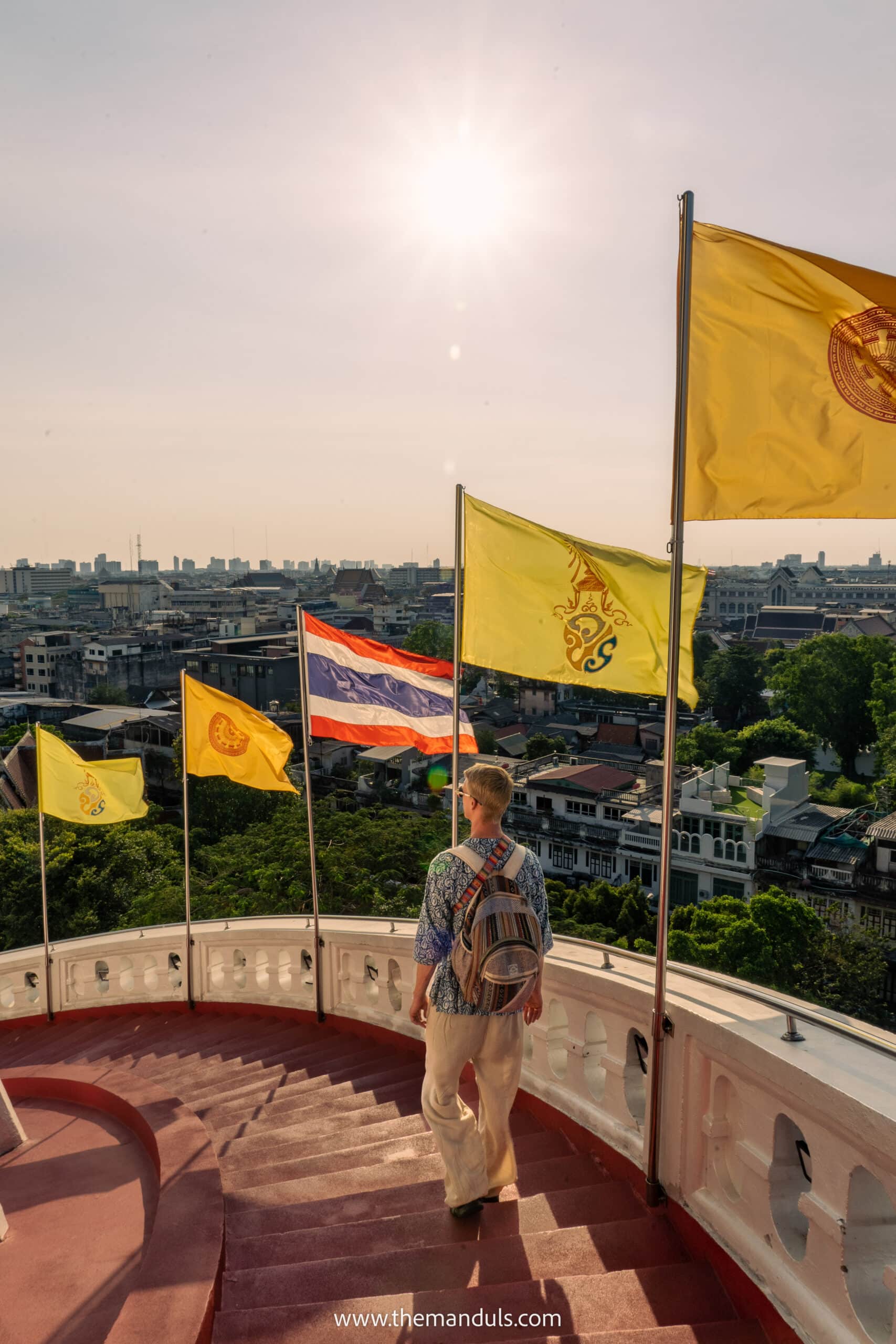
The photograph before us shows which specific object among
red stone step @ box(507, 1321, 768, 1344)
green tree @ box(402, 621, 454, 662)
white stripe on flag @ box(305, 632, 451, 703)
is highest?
white stripe on flag @ box(305, 632, 451, 703)

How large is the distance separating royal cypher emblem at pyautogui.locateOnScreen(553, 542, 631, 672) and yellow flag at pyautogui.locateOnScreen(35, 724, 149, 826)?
4.52 meters

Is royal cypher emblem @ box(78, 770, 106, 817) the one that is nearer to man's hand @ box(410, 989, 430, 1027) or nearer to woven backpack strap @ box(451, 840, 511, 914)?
man's hand @ box(410, 989, 430, 1027)

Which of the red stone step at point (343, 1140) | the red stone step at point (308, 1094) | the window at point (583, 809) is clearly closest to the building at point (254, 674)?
the window at point (583, 809)

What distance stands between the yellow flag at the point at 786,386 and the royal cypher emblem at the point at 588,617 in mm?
1347

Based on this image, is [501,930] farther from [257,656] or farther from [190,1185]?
[257,656]

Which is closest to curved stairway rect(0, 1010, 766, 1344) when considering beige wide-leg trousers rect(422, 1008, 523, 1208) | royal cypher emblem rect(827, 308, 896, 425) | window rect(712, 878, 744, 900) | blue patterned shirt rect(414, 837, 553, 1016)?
beige wide-leg trousers rect(422, 1008, 523, 1208)

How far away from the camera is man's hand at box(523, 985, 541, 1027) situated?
3072 millimetres

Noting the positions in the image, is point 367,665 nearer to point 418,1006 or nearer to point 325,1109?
point 325,1109

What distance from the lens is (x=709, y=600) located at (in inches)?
5010

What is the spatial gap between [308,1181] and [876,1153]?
7.66 feet

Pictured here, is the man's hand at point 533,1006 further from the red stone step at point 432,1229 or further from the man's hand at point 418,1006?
the red stone step at point 432,1229

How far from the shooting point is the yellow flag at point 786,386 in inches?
121

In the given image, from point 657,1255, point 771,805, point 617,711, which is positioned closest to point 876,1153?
point 657,1255

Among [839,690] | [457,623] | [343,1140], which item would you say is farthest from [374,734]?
[839,690]
